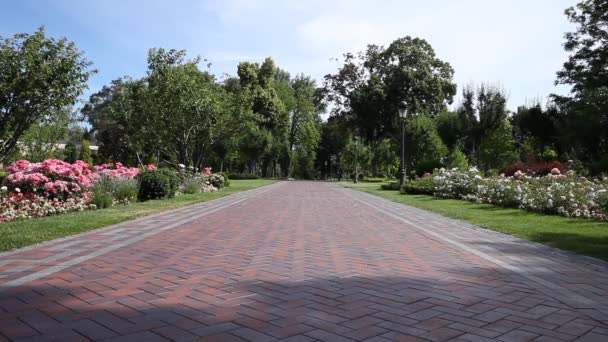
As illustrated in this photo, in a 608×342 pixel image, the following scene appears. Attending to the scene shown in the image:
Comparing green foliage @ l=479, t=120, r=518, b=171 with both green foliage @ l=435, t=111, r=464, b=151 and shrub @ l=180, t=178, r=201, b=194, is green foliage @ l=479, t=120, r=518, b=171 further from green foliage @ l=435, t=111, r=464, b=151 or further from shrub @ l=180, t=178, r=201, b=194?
shrub @ l=180, t=178, r=201, b=194

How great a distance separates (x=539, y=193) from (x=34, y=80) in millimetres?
13994

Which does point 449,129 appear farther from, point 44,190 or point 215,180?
point 44,190

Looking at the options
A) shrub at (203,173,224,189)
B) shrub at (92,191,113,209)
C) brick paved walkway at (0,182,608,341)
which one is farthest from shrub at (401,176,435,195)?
brick paved walkway at (0,182,608,341)

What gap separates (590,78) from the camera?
3603 cm

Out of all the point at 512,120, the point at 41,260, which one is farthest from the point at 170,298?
the point at 512,120

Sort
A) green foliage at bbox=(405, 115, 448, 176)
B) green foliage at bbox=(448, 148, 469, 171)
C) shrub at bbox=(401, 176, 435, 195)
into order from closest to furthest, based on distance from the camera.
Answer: shrub at bbox=(401, 176, 435, 195) → green foliage at bbox=(448, 148, 469, 171) → green foliage at bbox=(405, 115, 448, 176)

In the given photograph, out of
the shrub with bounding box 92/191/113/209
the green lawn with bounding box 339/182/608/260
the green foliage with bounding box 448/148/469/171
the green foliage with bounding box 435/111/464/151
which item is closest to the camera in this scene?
the green lawn with bounding box 339/182/608/260

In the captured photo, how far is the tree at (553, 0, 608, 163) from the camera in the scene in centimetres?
3550

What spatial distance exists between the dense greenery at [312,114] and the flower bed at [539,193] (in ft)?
18.1

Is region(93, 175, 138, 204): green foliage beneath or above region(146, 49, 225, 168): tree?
beneath

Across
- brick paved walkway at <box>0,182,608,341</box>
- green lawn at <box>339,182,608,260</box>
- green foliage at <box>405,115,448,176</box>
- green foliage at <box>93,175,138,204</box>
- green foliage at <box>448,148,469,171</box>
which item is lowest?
brick paved walkway at <box>0,182,608,341</box>

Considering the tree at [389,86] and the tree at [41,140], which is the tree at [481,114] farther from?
the tree at [41,140]

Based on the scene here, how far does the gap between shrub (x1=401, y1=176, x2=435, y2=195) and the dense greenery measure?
17.5 ft

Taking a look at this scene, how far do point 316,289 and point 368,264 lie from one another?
4.99 ft
